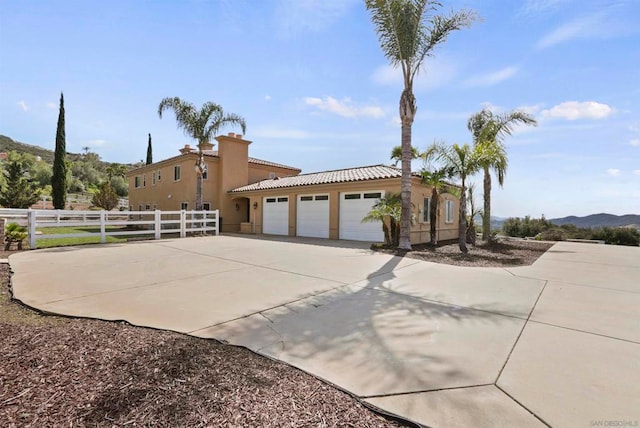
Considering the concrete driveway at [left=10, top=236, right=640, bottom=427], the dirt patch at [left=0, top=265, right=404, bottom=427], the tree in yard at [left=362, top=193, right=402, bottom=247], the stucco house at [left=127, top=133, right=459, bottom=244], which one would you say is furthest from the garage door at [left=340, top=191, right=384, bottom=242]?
the dirt patch at [left=0, top=265, right=404, bottom=427]

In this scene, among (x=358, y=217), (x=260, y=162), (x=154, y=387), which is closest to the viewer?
(x=154, y=387)

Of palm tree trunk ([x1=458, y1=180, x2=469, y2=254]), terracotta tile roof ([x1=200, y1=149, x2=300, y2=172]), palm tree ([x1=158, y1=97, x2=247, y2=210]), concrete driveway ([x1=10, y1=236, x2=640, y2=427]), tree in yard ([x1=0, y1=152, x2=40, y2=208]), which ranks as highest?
palm tree ([x1=158, y1=97, x2=247, y2=210])

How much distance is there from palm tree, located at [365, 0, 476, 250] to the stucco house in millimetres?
2557

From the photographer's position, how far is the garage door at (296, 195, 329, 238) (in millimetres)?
16766

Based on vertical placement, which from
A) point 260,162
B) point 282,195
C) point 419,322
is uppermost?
point 260,162

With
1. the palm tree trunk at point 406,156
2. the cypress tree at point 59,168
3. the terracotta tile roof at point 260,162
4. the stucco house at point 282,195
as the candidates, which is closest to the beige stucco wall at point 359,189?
the stucco house at point 282,195

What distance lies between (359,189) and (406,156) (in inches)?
159

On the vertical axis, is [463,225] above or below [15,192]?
below

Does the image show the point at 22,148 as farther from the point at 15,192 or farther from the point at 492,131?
the point at 492,131

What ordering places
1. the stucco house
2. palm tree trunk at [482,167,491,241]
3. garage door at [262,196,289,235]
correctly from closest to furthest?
the stucco house
palm tree trunk at [482,167,491,241]
garage door at [262,196,289,235]

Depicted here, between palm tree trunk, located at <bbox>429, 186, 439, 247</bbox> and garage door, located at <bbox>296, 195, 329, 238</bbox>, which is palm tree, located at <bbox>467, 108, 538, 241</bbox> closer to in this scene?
palm tree trunk, located at <bbox>429, 186, 439, 247</bbox>

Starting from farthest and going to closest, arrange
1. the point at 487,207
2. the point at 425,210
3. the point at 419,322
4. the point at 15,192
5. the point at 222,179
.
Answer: the point at 15,192 < the point at 222,179 < the point at 487,207 < the point at 425,210 < the point at 419,322

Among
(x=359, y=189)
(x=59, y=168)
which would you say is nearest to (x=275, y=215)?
(x=359, y=189)

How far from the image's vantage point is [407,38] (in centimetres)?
1096
